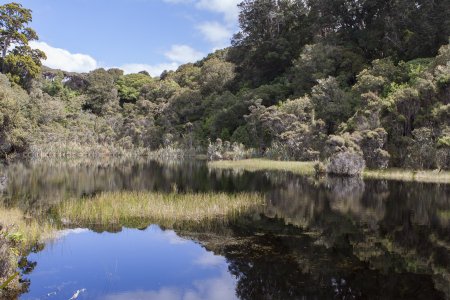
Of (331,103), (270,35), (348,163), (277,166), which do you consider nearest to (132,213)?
(348,163)

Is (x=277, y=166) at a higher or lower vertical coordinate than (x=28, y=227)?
higher

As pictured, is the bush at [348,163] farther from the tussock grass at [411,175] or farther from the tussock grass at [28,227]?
the tussock grass at [28,227]

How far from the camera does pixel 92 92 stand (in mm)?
92062

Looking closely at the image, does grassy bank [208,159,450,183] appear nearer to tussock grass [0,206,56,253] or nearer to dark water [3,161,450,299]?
dark water [3,161,450,299]

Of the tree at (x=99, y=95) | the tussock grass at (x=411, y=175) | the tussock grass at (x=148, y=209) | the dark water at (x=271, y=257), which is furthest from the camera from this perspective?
the tree at (x=99, y=95)

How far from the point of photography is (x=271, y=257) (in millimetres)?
11953

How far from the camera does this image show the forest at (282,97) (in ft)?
125

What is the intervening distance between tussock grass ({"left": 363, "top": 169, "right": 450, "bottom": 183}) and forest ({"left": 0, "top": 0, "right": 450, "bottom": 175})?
1.53 meters

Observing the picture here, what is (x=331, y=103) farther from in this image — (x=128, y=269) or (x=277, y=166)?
(x=128, y=269)

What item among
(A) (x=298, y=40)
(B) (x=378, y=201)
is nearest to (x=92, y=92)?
(A) (x=298, y=40)

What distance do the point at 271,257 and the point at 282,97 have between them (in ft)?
170

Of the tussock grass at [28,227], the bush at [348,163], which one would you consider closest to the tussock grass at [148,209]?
the tussock grass at [28,227]

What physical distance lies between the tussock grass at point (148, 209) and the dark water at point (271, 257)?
106 cm

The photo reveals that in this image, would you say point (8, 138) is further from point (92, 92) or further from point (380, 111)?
point (92, 92)
